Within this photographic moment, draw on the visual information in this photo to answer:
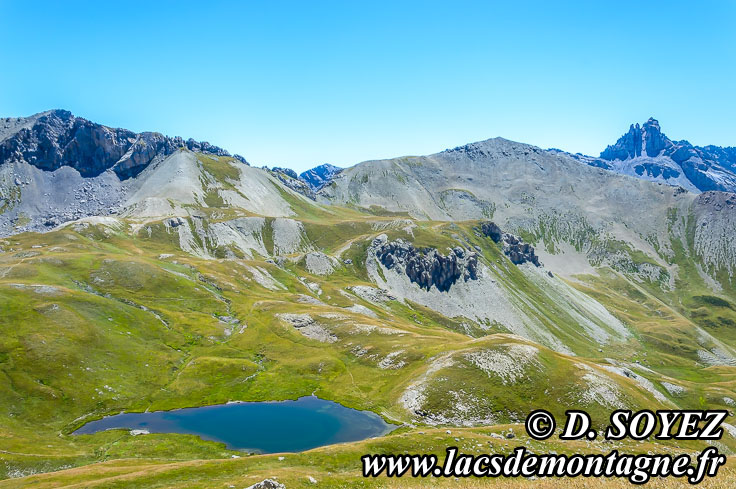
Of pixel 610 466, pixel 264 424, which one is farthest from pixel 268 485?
pixel 264 424

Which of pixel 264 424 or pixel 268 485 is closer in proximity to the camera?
pixel 268 485

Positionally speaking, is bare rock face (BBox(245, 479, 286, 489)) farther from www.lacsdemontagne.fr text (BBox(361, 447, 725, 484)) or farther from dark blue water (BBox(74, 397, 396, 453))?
dark blue water (BBox(74, 397, 396, 453))

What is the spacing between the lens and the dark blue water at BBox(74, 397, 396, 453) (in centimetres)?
7912

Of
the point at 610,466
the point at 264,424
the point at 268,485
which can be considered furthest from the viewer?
the point at 264,424

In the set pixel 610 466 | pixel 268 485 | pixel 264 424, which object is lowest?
pixel 264 424

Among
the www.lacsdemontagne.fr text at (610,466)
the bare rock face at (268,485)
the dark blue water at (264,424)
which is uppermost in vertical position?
the www.lacsdemontagne.fr text at (610,466)

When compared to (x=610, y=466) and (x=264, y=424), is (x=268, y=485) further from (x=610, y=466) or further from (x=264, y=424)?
(x=264, y=424)

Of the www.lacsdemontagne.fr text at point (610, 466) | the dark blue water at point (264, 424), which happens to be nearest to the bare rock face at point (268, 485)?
the www.lacsdemontagne.fr text at point (610, 466)

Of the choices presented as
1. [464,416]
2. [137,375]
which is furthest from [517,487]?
[137,375]

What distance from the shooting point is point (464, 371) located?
106 meters

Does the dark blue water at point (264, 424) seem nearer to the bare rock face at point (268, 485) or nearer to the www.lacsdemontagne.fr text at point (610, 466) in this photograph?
the bare rock face at point (268, 485)

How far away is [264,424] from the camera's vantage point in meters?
87.7

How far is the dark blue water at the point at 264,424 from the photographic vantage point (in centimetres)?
7912

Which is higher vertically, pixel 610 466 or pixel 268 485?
pixel 610 466
